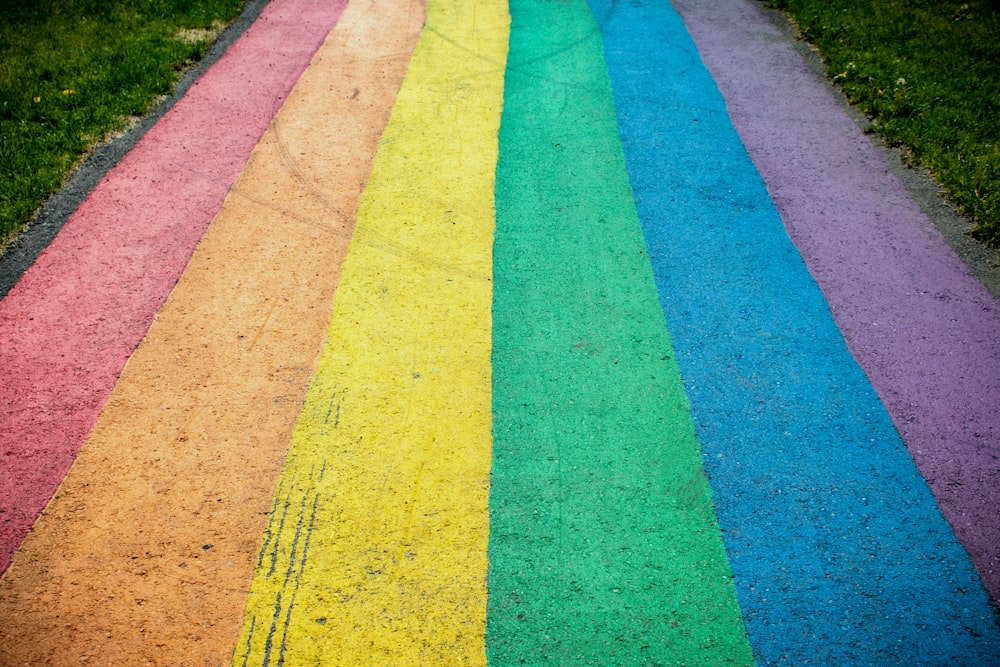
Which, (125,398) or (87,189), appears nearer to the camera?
(125,398)

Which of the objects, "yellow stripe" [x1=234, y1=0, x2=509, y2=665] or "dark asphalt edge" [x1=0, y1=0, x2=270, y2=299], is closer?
"yellow stripe" [x1=234, y1=0, x2=509, y2=665]

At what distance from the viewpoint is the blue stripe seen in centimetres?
376

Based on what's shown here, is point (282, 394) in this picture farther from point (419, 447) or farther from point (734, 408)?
point (734, 408)

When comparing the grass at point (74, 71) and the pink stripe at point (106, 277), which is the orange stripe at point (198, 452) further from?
the grass at point (74, 71)

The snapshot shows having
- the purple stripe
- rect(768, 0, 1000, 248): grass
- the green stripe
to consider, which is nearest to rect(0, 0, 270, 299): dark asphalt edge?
the green stripe

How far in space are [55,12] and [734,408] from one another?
36.3 ft

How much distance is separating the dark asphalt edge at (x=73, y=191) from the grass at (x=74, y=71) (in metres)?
0.10

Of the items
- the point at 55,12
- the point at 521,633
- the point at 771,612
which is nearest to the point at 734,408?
the point at 771,612

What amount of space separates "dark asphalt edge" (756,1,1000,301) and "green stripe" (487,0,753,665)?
2991mm

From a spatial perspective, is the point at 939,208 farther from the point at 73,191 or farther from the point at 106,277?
the point at 73,191

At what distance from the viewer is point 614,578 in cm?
393

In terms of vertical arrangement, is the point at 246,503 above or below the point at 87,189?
below

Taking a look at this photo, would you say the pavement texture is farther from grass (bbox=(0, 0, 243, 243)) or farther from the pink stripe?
grass (bbox=(0, 0, 243, 243))

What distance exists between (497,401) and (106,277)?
3682 mm
